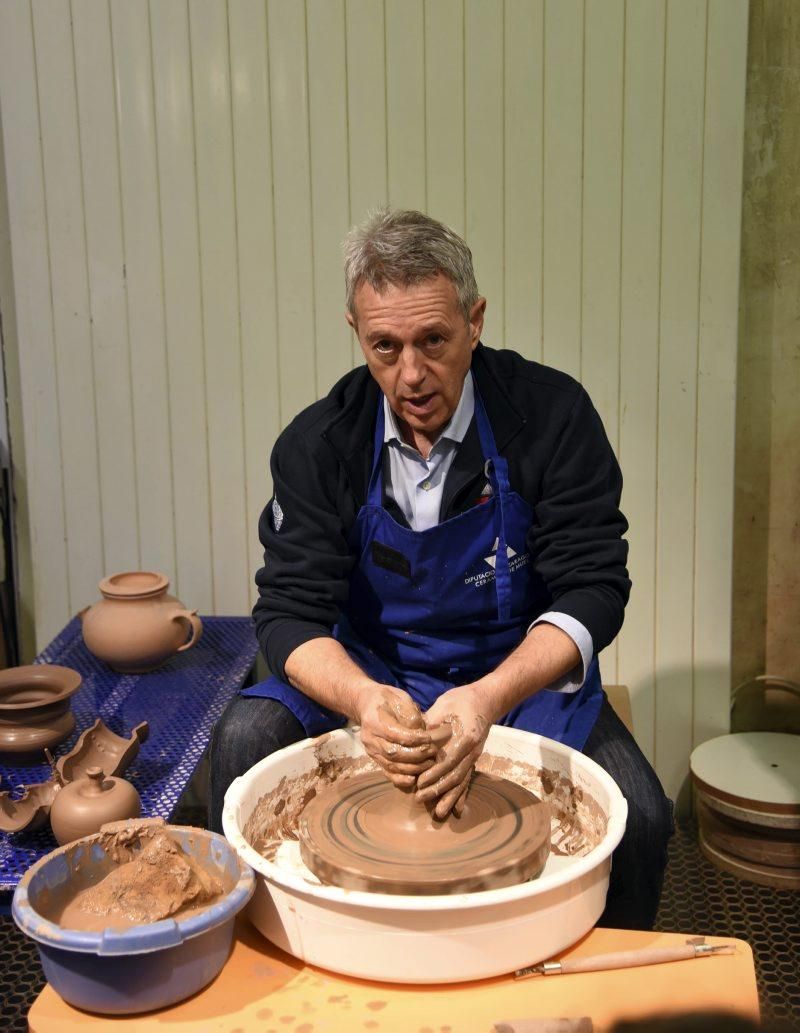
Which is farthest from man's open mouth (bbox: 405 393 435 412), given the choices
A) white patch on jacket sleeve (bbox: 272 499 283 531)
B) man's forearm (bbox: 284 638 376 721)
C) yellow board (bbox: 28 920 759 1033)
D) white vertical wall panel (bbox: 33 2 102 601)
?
white vertical wall panel (bbox: 33 2 102 601)

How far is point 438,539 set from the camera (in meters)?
2.30

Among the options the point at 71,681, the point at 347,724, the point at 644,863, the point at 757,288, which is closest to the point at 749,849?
the point at 644,863

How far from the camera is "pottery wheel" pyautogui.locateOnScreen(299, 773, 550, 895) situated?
5.26 feet

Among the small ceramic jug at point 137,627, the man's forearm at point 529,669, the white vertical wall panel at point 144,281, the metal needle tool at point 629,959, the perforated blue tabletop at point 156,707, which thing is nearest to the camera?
the metal needle tool at point 629,959

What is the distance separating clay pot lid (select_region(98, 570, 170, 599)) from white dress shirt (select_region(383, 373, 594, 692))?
1.07 m

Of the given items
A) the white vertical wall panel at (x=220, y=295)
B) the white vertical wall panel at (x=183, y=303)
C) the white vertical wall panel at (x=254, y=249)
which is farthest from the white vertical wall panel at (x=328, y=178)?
the white vertical wall panel at (x=183, y=303)

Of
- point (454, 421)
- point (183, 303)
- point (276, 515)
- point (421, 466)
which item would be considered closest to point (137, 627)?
point (276, 515)

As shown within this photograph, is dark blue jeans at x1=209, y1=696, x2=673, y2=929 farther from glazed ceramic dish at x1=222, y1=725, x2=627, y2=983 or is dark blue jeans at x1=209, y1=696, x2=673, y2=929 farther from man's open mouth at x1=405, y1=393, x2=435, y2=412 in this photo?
man's open mouth at x1=405, y1=393, x2=435, y2=412

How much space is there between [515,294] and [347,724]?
5.19ft

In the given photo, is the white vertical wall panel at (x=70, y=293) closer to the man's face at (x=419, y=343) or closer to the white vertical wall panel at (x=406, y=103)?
the white vertical wall panel at (x=406, y=103)

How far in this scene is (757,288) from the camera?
11.1ft

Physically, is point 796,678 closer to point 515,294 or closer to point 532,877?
point 515,294

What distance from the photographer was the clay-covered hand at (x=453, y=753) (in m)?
1.71

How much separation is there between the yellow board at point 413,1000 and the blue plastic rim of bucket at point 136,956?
31mm
